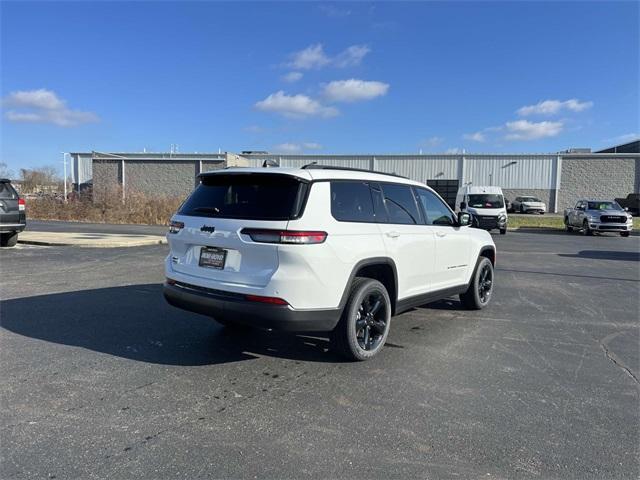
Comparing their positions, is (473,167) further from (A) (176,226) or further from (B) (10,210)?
(A) (176,226)

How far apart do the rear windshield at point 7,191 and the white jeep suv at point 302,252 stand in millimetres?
9852

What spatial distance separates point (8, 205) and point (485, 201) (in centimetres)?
2053

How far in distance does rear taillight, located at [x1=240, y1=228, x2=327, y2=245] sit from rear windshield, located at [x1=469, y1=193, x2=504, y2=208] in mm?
22012

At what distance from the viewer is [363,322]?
4914 mm

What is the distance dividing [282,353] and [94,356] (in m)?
1.87

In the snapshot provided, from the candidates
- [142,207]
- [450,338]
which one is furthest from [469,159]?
[450,338]

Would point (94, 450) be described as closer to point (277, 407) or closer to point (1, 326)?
point (277, 407)

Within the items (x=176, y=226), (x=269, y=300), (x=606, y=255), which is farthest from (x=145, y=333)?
(x=606, y=255)

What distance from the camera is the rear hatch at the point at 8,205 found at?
40.9ft

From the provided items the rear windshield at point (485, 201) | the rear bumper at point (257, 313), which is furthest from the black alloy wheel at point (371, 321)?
the rear windshield at point (485, 201)

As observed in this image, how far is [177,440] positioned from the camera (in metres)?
3.29

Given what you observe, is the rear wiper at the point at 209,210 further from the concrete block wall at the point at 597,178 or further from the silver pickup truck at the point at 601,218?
the concrete block wall at the point at 597,178

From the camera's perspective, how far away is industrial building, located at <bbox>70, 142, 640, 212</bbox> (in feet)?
149

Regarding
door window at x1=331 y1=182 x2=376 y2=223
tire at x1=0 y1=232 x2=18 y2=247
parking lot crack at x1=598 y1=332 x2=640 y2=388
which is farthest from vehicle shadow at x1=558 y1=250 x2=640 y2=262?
tire at x1=0 y1=232 x2=18 y2=247
